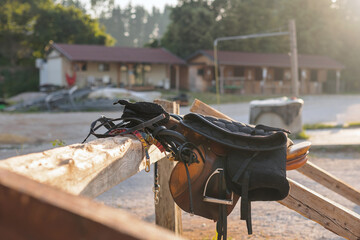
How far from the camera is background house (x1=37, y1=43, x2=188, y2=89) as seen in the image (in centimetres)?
3228

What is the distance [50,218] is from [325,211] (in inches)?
91.9

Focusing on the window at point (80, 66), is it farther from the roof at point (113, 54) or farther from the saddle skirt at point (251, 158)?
the saddle skirt at point (251, 158)

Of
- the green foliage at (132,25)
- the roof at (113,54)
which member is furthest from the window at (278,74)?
the green foliage at (132,25)

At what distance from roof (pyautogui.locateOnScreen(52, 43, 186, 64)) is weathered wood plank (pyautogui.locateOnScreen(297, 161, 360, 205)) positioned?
29.3 m

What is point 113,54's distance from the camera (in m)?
34.0

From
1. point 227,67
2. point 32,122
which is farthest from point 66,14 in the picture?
point 32,122

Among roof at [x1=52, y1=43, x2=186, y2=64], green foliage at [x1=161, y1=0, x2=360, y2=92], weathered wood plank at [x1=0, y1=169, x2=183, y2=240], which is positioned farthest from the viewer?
green foliage at [x1=161, y1=0, x2=360, y2=92]

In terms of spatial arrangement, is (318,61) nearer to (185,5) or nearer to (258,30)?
(258,30)

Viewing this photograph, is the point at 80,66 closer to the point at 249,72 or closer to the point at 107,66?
the point at 107,66

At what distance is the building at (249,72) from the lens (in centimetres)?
3472

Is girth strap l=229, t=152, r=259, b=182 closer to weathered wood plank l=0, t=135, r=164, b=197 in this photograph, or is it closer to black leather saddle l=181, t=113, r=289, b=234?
black leather saddle l=181, t=113, r=289, b=234

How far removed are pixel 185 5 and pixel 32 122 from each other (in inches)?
1267

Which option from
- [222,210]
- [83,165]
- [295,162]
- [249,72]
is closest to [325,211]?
[295,162]

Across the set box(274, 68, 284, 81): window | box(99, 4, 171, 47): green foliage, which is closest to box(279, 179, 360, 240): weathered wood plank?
box(274, 68, 284, 81): window
